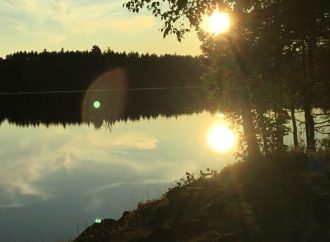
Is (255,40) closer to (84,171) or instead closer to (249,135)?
(249,135)

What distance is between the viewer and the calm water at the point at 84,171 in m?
22.9

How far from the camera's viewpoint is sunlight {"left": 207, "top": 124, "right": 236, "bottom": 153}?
4103cm

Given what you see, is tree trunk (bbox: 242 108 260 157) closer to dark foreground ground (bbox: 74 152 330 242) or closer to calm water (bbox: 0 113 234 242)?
dark foreground ground (bbox: 74 152 330 242)

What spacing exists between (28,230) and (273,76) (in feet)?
39.2

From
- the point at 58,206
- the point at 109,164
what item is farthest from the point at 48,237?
the point at 109,164

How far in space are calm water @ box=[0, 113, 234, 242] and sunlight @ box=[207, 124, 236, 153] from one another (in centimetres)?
90

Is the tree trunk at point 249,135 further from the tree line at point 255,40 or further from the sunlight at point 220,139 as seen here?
the sunlight at point 220,139

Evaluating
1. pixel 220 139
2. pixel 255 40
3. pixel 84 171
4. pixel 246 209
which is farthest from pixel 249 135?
pixel 220 139

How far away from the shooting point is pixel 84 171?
35094mm

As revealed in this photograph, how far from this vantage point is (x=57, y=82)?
198 m

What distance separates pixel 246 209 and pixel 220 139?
38000 mm

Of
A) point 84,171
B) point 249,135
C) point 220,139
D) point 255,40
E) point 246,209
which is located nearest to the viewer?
point 246,209

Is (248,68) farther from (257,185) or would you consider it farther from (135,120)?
(135,120)

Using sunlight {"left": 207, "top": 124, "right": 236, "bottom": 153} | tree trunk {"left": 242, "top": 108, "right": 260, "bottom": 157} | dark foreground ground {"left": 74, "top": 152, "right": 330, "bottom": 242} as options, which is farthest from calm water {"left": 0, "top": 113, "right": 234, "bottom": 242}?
dark foreground ground {"left": 74, "top": 152, "right": 330, "bottom": 242}
